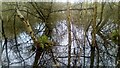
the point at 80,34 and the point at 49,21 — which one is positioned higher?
the point at 49,21

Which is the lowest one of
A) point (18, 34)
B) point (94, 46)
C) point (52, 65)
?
point (52, 65)

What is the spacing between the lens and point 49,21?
187 centimetres

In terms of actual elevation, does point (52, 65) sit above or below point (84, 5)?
below

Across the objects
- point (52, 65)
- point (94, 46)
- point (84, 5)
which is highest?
point (84, 5)

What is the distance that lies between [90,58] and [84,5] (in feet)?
1.56

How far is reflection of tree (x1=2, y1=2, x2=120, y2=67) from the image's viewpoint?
1839 millimetres

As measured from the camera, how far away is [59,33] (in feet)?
6.07

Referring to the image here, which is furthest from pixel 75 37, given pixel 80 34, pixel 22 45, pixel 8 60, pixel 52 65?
pixel 8 60

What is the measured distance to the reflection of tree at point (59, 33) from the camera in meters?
1.84

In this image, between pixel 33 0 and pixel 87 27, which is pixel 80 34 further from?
pixel 33 0

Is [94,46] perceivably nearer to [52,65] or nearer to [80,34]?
[80,34]

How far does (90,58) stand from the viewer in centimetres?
186

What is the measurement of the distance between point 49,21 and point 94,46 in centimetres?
46

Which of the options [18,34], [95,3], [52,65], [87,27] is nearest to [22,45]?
[18,34]
